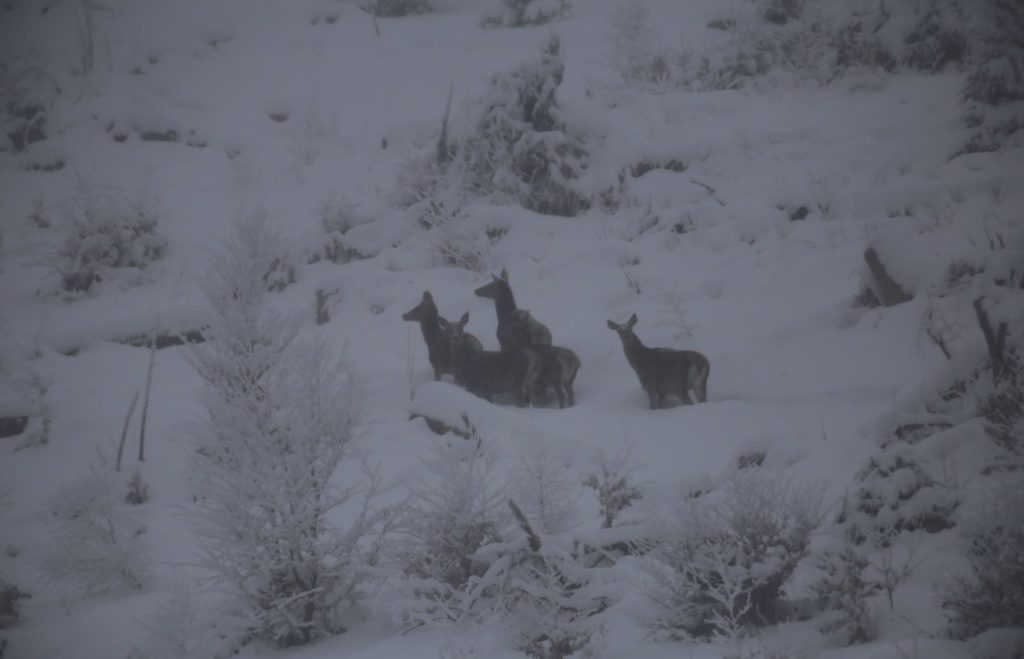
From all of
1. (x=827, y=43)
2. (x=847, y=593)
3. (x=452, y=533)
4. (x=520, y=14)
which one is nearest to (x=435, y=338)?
(x=452, y=533)

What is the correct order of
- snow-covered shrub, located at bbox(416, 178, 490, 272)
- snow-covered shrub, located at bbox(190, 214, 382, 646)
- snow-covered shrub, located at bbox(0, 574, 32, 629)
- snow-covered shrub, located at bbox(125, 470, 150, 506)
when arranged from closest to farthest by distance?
1. snow-covered shrub, located at bbox(190, 214, 382, 646)
2. snow-covered shrub, located at bbox(0, 574, 32, 629)
3. snow-covered shrub, located at bbox(125, 470, 150, 506)
4. snow-covered shrub, located at bbox(416, 178, 490, 272)

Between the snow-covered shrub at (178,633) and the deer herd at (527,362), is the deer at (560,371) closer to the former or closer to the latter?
the deer herd at (527,362)

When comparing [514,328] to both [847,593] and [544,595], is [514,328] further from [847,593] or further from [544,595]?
[847,593]

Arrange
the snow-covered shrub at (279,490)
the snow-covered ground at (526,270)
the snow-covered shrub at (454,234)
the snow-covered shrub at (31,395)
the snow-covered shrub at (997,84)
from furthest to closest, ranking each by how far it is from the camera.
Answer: the snow-covered shrub at (454,234) → the snow-covered shrub at (997,84) → the snow-covered shrub at (31,395) → the snow-covered ground at (526,270) → the snow-covered shrub at (279,490)

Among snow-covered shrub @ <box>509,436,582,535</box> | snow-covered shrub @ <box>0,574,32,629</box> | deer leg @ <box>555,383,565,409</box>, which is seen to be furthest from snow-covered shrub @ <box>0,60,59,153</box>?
snow-covered shrub @ <box>509,436,582,535</box>

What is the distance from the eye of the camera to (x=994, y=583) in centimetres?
276

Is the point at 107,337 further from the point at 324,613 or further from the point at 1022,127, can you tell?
the point at 1022,127

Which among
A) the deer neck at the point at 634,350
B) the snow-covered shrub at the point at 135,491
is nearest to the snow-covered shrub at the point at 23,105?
the snow-covered shrub at the point at 135,491

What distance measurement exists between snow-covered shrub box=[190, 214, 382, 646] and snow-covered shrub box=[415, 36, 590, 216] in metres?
7.63

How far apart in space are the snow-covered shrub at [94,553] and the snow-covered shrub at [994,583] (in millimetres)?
5372

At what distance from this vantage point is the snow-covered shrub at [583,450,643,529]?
4.71 m

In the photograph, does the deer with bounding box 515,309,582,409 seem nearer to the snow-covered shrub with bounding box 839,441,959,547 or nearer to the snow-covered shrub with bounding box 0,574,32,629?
the snow-covered shrub with bounding box 839,441,959,547

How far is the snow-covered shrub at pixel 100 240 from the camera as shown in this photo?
1170 centimetres

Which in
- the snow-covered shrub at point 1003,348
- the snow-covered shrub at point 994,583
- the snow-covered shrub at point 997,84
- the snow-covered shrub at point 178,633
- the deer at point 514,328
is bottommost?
the snow-covered shrub at point 178,633
